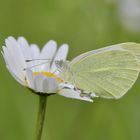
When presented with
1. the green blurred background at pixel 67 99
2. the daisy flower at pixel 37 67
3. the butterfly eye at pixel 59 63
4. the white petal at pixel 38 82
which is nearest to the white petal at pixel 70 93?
the daisy flower at pixel 37 67

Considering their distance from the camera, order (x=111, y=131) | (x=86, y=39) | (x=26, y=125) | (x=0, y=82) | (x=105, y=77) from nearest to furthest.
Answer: (x=105, y=77)
(x=111, y=131)
(x=26, y=125)
(x=0, y=82)
(x=86, y=39)

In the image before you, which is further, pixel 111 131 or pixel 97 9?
pixel 97 9

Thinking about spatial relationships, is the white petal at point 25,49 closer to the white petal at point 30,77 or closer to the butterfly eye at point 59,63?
the butterfly eye at point 59,63

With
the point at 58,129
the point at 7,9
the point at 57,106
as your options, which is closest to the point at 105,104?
the point at 58,129

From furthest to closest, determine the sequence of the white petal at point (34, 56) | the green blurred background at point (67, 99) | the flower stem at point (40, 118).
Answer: the green blurred background at point (67, 99), the white petal at point (34, 56), the flower stem at point (40, 118)

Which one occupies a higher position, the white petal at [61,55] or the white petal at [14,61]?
the white petal at [61,55]

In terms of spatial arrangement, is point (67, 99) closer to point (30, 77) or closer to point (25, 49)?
point (25, 49)

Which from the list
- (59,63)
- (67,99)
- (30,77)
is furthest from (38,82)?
(67,99)

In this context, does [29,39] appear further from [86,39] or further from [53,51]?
[53,51]
